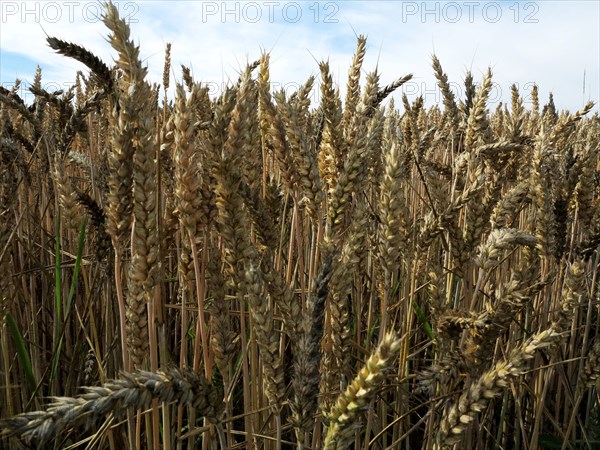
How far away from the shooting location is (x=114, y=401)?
33.8 inches

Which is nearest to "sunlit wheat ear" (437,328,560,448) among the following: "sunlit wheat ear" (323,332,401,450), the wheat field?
the wheat field

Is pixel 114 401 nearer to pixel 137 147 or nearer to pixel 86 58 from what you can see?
pixel 137 147

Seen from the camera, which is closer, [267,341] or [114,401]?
[114,401]

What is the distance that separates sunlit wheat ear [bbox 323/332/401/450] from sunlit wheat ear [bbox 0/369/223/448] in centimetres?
24

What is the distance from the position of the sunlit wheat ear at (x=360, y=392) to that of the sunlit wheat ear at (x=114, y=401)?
0.78 feet

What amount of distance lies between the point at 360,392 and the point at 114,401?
1.23 feet

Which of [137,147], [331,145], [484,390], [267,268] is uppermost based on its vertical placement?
[331,145]

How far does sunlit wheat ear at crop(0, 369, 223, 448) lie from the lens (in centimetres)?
82

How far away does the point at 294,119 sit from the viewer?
4.99 feet

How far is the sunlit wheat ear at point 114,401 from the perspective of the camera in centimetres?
82

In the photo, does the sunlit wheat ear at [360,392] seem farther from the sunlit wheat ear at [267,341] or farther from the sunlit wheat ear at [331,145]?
the sunlit wheat ear at [331,145]

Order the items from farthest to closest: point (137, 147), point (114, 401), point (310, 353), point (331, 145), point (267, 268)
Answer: point (331, 145), point (267, 268), point (137, 147), point (310, 353), point (114, 401)

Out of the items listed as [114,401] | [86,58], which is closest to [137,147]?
[86,58]

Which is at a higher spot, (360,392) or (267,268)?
(267,268)
